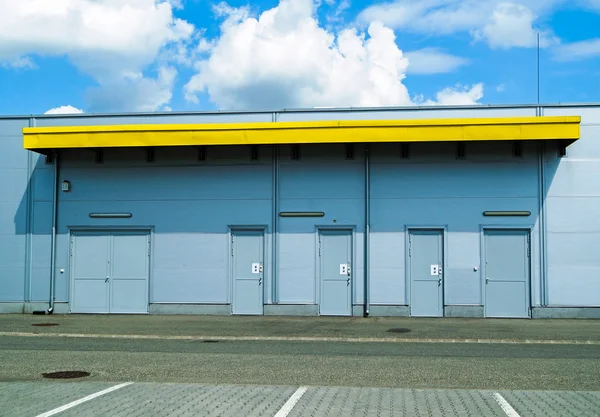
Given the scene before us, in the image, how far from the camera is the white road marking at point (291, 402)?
7.99 m

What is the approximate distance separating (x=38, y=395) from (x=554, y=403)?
21.6 ft

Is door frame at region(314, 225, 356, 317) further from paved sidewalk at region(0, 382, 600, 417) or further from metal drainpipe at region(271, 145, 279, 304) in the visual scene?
paved sidewalk at region(0, 382, 600, 417)

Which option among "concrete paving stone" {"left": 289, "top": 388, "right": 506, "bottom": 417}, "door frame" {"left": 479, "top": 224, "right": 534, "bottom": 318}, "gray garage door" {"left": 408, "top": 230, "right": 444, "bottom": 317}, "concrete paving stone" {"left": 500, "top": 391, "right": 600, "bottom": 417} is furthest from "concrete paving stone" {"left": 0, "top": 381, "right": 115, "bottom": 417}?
"door frame" {"left": 479, "top": 224, "right": 534, "bottom": 318}

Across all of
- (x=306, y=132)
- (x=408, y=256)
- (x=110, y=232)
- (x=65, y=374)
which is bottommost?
(x=65, y=374)

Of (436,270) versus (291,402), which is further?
(436,270)

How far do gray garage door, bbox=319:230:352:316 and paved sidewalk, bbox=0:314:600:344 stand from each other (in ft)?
2.03

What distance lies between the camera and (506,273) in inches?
811

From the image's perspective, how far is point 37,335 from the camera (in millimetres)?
16469

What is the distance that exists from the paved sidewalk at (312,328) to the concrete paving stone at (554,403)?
6.38 m

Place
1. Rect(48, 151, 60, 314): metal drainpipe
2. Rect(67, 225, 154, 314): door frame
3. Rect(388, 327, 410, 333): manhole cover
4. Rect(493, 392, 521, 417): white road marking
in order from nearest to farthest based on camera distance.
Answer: Rect(493, 392, 521, 417): white road marking
Rect(388, 327, 410, 333): manhole cover
Rect(67, 225, 154, 314): door frame
Rect(48, 151, 60, 314): metal drainpipe

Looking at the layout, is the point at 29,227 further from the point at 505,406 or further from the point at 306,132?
the point at 505,406

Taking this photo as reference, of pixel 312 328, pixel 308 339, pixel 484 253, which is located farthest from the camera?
pixel 484 253

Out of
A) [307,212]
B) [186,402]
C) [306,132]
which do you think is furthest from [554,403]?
[307,212]

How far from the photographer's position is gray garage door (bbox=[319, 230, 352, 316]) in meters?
20.9
